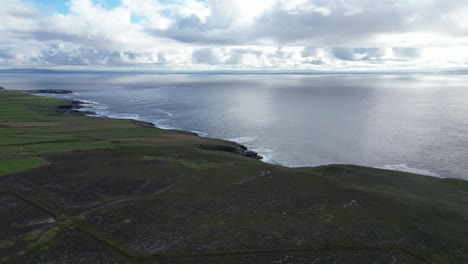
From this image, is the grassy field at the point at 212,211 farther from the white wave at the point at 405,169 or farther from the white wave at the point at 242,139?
the white wave at the point at 242,139

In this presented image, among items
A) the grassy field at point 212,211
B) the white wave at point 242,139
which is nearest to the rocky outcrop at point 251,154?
the grassy field at point 212,211

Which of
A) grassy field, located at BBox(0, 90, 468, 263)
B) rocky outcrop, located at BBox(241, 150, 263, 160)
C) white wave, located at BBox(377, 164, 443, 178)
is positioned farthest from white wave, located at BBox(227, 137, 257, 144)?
white wave, located at BBox(377, 164, 443, 178)

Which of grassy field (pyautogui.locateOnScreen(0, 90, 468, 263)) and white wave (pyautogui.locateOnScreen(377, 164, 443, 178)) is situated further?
white wave (pyautogui.locateOnScreen(377, 164, 443, 178))

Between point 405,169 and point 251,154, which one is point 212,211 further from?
point 405,169

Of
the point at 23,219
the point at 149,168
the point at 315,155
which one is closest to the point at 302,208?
the point at 149,168

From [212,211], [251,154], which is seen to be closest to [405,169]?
[251,154]

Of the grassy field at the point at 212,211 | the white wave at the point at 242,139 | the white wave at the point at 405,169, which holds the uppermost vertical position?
the grassy field at the point at 212,211

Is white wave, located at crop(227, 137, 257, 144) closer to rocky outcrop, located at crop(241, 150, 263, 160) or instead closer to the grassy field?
rocky outcrop, located at crop(241, 150, 263, 160)

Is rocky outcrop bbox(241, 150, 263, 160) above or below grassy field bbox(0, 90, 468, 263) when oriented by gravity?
below
